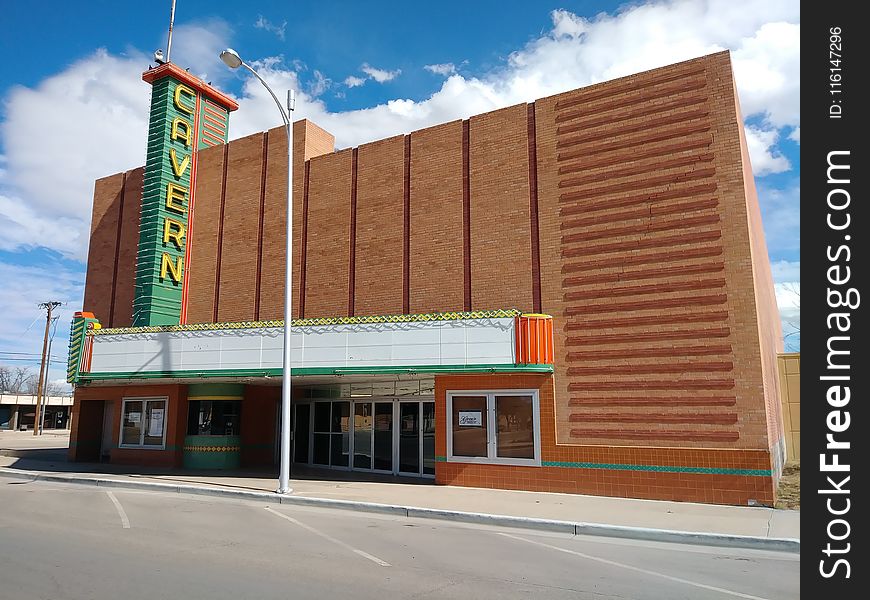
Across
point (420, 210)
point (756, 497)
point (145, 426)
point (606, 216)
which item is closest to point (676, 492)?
point (756, 497)

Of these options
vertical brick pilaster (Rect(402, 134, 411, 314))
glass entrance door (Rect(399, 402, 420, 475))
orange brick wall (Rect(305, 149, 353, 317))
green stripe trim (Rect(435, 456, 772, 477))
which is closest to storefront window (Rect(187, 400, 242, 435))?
orange brick wall (Rect(305, 149, 353, 317))

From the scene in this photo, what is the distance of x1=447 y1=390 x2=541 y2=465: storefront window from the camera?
15930 mm

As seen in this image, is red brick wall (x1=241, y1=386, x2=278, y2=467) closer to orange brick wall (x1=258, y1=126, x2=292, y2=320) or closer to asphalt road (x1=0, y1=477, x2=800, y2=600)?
orange brick wall (x1=258, y1=126, x2=292, y2=320)

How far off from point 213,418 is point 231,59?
38.0 ft

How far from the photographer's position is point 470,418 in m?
16.7

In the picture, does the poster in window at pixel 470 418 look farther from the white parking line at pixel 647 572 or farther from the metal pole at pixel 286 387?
the white parking line at pixel 647 572

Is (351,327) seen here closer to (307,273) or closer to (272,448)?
(307,273)

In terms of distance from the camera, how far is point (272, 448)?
22828 mm

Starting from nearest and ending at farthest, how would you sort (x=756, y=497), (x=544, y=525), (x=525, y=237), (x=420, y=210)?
(x=544, y=525) → (x=756, y=497) → (x=525, y=237) → (x=420, y=210)

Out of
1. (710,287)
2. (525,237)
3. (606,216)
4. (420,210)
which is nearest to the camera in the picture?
(710,287)

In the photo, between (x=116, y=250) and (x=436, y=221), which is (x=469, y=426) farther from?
(x=116, y=250)

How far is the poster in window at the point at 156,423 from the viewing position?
21766 mm

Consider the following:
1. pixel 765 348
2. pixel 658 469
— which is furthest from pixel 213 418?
pixel 765 348

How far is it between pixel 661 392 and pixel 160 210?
17524 mm
